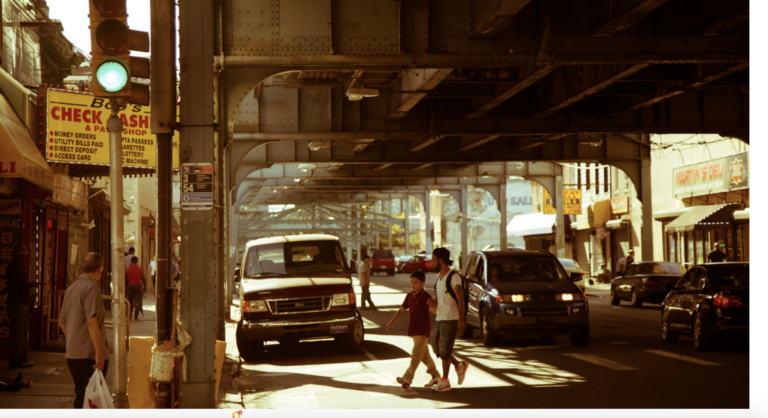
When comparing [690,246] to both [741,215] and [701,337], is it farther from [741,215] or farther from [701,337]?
[701,337]

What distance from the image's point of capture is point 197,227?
952 centimetres

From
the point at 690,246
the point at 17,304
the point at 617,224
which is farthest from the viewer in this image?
the point at 617,224

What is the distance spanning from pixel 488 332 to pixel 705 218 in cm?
1975

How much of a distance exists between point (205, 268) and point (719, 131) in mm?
16381

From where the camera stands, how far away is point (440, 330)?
35.7 ft

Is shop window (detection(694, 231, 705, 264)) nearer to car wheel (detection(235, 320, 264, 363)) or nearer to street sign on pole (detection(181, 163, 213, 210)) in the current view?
car wheel (detection(235, 320, 264, 363))

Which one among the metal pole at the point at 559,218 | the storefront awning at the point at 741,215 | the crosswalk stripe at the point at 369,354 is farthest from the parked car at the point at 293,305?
the metal pole at the point at 559,218

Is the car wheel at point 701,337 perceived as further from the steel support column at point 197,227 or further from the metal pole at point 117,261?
the metal pole at point 117,261

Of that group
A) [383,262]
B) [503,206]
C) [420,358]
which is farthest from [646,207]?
[383,262]

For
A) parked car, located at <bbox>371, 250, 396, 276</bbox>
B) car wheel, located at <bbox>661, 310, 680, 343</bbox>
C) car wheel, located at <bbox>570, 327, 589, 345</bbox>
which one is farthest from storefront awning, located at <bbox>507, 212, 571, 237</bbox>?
car wheel, located at <bbox>570, 327, 589, 345</bbox>

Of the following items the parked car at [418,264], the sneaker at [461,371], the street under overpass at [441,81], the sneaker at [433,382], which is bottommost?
the parked car at [418,264]

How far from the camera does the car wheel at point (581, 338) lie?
15.3 meters

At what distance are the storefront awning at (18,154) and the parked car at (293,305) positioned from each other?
3.97 metres
